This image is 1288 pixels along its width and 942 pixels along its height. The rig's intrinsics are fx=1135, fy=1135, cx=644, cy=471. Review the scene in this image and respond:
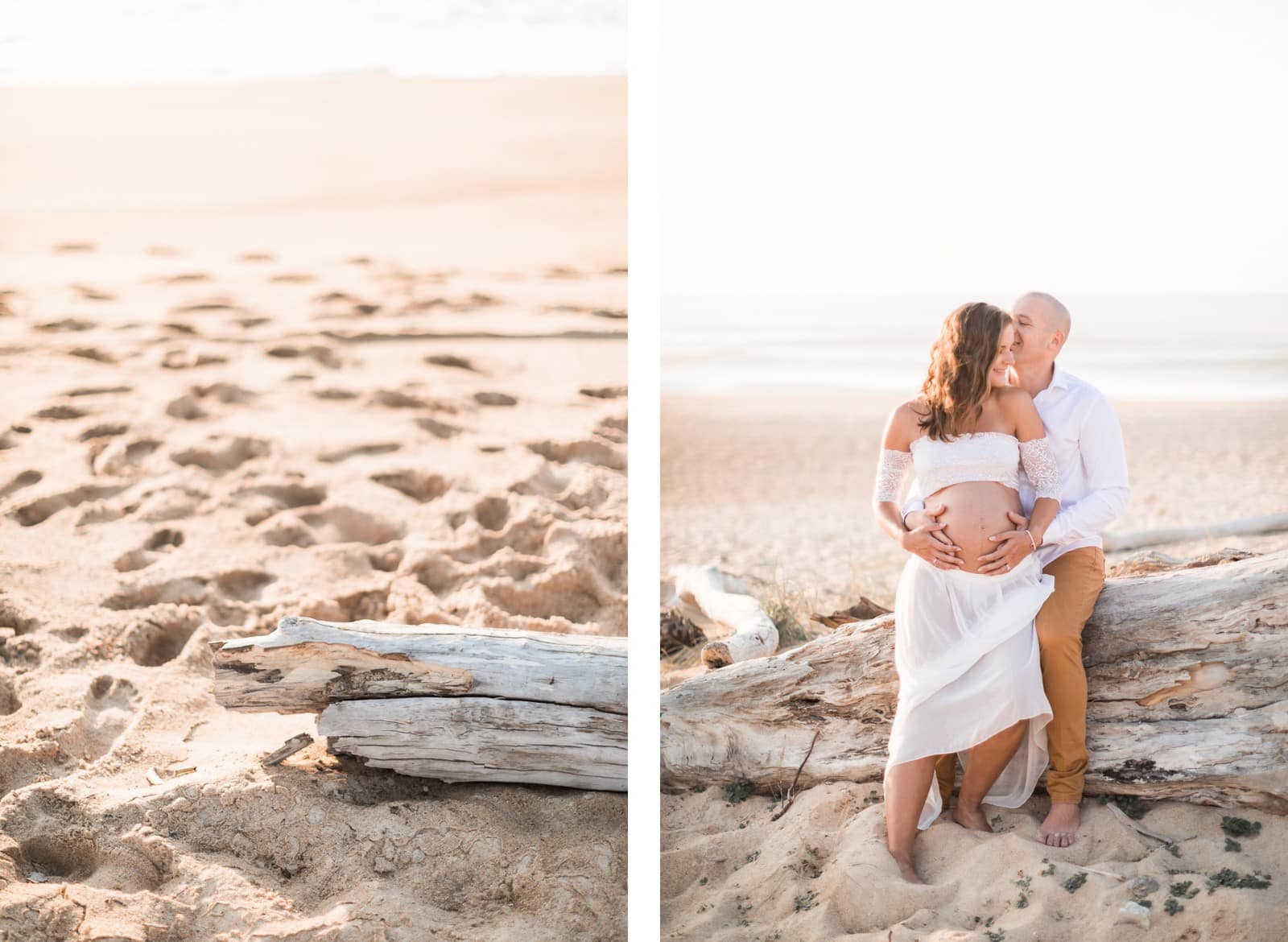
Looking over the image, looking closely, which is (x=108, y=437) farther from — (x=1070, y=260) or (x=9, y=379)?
(x=1070, y=260)

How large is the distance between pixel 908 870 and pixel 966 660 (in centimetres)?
55

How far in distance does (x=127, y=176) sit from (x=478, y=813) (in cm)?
949

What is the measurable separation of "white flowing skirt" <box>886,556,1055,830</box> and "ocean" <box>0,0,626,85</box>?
31.1ft

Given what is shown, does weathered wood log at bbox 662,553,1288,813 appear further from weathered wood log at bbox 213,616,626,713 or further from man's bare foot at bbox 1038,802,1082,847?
weathered wood log at bbox 213,616,626,713

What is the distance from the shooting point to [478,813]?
308 centimetres

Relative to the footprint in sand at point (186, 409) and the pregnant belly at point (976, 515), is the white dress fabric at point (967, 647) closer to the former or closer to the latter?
the pregnant belly at point (976, 515)

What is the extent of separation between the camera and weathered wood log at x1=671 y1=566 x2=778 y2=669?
3656 millimetres

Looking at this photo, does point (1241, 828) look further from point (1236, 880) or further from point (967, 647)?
→ point (967, 647)

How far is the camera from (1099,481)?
2818 millimetres

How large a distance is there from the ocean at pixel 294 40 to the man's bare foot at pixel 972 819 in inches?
381

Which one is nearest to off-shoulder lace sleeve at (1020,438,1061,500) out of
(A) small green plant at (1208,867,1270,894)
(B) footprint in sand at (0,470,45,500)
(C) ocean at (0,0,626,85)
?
(A) small green plant at (1208,867,1270,894)

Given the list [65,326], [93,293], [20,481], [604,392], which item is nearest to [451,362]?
[604,392]

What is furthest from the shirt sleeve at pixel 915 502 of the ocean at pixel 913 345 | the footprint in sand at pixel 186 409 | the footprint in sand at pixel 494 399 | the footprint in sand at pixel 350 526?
the ocean at pixel 913 345

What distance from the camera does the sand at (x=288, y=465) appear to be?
2.90 meters
